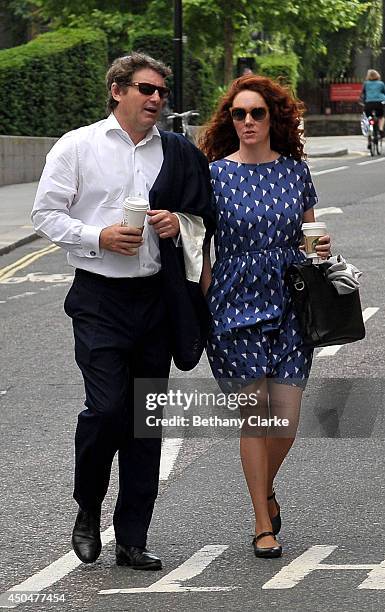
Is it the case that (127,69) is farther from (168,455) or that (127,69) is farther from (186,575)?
(168,455)

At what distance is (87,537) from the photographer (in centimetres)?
618

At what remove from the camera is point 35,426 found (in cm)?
907

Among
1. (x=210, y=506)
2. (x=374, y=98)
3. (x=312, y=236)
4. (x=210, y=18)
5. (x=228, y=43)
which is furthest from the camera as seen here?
(x=228, y=43)

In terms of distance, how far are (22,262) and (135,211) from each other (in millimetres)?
11870

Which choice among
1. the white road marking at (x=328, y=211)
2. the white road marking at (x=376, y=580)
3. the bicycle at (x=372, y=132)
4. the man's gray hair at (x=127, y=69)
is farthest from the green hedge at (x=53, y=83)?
the white road marking at (x=376, y=580)

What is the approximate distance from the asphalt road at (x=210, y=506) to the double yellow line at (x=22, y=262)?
4590mm

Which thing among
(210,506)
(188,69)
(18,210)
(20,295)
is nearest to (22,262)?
(20,295)

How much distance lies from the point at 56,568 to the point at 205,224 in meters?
1.42

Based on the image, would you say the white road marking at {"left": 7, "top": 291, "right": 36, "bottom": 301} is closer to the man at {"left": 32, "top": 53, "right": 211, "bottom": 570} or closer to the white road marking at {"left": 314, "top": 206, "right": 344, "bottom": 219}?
the white road marking at {"left": 314, "top": 206, "right": 344, "bottom": 219}

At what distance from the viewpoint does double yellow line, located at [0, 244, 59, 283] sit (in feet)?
54.5

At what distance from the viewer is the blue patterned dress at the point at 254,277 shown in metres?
6.31

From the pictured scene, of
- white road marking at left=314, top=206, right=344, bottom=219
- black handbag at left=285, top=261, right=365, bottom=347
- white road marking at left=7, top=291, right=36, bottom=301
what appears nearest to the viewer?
black handbag at left=285, top=261, right=365, bottom=347

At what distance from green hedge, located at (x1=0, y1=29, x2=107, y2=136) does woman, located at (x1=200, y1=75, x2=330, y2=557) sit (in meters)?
22.8

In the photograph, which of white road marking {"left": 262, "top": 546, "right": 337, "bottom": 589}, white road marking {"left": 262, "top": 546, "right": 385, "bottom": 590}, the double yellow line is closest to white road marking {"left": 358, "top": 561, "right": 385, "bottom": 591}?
white road marking {"left": 262, "top": 546, "right": 385, "bottom": 590}
